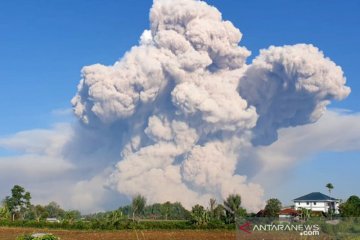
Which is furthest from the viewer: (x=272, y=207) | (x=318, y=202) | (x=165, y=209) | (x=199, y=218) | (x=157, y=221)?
(x=165, y=209)

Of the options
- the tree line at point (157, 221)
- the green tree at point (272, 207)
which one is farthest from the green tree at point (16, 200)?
the green tree at point (272, 207)

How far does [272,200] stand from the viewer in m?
129

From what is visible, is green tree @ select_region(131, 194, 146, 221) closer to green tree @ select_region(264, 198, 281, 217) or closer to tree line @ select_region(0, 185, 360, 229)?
tree line @ select_region(0, 185, 360, 229)

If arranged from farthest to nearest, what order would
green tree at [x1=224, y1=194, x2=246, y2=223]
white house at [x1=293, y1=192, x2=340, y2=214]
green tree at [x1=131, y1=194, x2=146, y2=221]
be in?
white house at [x1=293, y1=192, x2=340, y2=214]
green tree at [x1=131, y1=194, x2=146, y2=221]
green tree at [x1=224, y1=194, x2=246, y2=223]

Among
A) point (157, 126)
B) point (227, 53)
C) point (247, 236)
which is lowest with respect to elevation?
point (247, 236)

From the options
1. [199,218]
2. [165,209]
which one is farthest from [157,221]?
[165,209]

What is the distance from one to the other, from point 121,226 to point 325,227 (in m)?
64.3

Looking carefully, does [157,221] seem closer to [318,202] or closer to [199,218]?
[199,218]

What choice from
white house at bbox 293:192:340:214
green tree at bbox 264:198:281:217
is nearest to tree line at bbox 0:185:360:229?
green tree at bbox 264:198:281:217

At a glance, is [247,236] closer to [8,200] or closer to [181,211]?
[8,200]

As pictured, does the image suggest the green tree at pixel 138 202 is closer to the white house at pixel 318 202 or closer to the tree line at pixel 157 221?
the tree line at pixel 157 221

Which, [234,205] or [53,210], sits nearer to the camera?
[234,205]

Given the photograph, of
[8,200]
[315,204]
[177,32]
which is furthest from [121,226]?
[315,204]

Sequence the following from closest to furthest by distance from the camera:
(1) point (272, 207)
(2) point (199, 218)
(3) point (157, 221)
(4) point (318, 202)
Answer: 1. (2) point (199, 218)
2. (3) point (157, 221)
3. (1) point (272, 207)
4. (4) point (318, 202)
